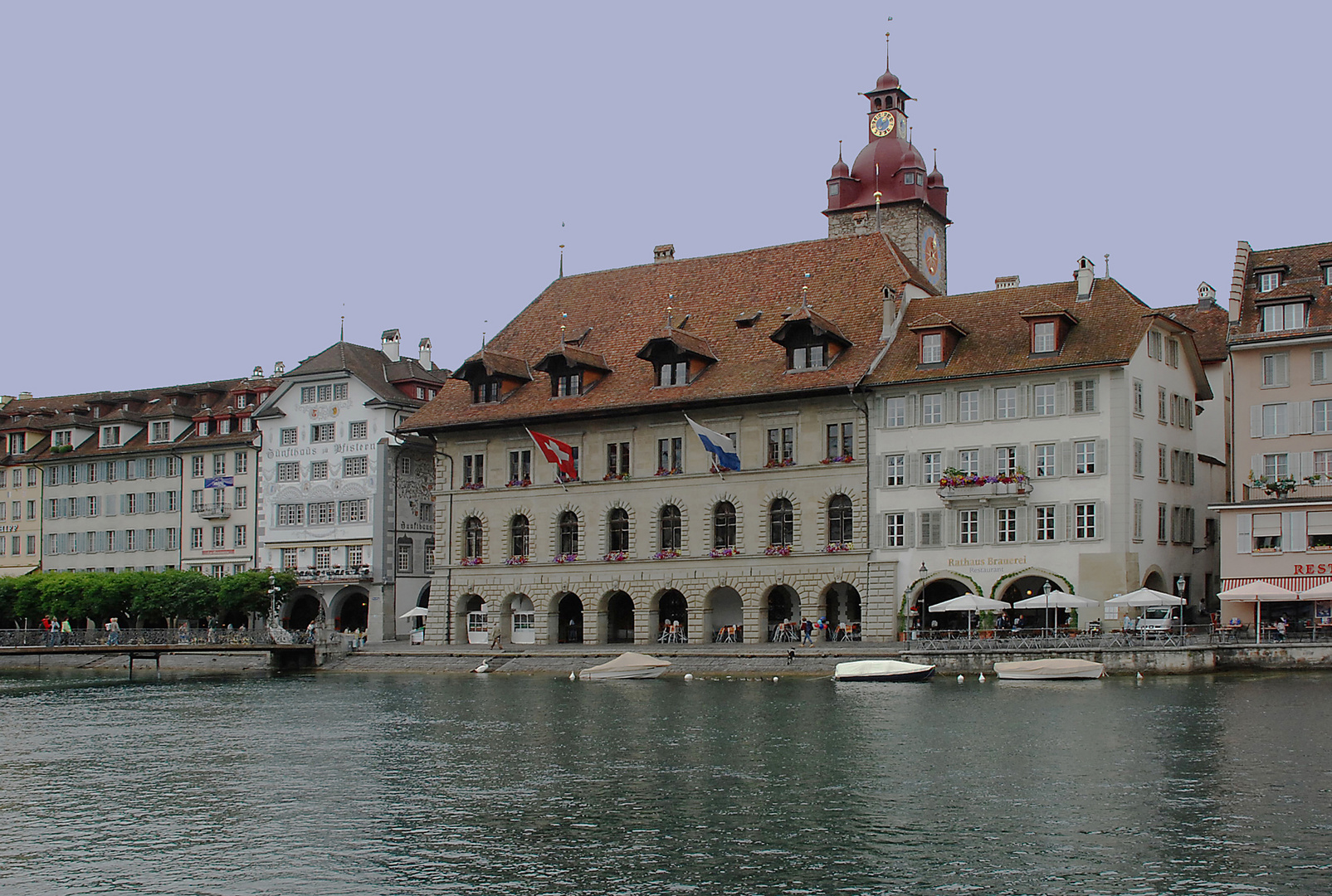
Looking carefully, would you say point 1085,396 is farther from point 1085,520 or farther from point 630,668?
point 630,668

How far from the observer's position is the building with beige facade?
197 ft

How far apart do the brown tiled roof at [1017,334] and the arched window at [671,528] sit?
11333 millimetres

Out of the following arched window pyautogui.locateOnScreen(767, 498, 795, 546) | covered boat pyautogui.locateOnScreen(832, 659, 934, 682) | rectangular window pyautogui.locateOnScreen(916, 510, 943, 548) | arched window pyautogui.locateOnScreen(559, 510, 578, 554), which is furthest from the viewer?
arched window pyautogui.locateOnScreen(559, 510, 578, 554)

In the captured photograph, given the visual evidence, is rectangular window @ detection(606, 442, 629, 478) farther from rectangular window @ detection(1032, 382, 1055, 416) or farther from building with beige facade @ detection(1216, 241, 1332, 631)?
building with beige facade @ detection(1216, 241, 1332, 631)

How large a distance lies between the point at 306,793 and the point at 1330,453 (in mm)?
45212

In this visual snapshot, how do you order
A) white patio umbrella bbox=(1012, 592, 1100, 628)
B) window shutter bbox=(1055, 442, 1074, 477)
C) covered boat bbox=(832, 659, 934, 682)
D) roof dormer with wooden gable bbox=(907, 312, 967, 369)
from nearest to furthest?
covered boat bbox=(832, 659, 934, 682), white patio umbrella bbox=(1012, 592, 1100, 628), window shutter bbox=(1055, 442, 1074, 477), roof dormer with wooden gable bbox=(907, 312, 967, 369)

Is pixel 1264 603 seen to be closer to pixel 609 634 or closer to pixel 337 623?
pixel 609 634

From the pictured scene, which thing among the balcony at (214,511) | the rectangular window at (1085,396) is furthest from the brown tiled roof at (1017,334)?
the balcony at (214,511)

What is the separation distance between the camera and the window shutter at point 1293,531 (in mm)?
60188

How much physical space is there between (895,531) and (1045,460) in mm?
6813

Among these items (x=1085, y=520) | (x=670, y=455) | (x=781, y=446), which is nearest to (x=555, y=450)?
(x=670, y=455)

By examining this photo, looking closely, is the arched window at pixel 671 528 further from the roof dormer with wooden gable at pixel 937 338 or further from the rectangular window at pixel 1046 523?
the rectangular window at pixel 1046 523

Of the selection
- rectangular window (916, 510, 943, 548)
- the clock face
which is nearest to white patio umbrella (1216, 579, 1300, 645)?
rectangular window (916, 510, 943, 548)

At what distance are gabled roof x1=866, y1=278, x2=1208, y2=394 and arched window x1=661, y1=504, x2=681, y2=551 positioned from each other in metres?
11.3
